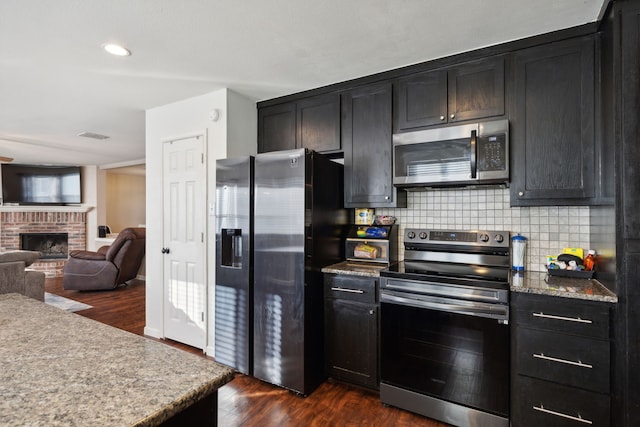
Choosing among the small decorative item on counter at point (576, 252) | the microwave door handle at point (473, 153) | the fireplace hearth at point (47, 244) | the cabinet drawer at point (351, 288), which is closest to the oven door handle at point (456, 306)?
the cabinet drawer at point (351, 288)

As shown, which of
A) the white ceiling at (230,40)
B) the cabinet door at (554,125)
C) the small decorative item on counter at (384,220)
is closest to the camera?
the white ceiling at (230,40)

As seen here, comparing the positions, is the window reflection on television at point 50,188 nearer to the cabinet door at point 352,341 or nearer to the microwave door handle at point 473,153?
the cabinet door at point 352,341

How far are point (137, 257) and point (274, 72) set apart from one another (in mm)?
4571

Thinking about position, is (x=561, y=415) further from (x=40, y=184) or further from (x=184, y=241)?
(x=40, y=184)

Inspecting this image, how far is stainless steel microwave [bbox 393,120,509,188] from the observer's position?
2141 mm

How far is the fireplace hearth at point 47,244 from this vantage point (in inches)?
271

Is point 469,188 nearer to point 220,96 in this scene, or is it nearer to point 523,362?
point 523,362

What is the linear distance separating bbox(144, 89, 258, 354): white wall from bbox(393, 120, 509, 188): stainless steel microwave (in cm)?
142

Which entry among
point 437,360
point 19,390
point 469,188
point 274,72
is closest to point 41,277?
point 274,72

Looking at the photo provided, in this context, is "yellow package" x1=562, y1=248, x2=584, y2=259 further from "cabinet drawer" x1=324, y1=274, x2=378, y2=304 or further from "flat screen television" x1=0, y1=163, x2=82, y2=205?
"flat screen television" x1=0, y1=163, x2=82, y2=205

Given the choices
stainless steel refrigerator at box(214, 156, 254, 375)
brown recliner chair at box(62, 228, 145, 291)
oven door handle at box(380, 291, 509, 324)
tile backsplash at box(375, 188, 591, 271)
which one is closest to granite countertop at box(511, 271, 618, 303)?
oven door handle at box(380, 291, 509, 324)

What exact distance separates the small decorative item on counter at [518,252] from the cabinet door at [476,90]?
866 millimetres

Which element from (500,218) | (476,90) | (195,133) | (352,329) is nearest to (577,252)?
(500,218)

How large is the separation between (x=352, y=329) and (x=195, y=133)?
7.17 feet
